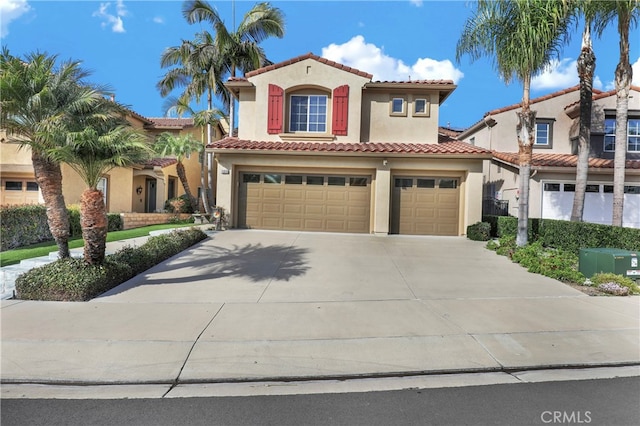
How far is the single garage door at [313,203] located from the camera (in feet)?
48.8

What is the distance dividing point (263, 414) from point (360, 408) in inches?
36.4

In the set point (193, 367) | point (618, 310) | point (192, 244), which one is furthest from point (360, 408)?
point (192, 244)

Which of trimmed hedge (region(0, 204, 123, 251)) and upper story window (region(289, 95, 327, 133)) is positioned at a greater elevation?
upper story window (region(289, 95, 327, 133))

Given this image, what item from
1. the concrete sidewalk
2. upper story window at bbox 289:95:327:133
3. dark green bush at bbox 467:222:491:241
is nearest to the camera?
the concrete sidewalk

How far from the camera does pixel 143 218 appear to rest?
1781 cm

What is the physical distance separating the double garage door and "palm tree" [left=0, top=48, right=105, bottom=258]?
7.93m

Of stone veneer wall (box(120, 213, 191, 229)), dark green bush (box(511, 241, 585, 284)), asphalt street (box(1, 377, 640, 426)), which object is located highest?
stone veneer wall (box(120, 213, 191, 229))

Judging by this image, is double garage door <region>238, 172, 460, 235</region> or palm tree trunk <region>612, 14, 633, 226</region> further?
double garage door <region>238, 172, 460, 235</region>

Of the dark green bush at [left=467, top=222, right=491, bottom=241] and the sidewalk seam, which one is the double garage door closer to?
the dark green bush at [left=467, top=222, right=491, bottom=241]

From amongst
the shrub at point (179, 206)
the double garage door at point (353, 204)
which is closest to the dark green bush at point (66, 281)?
the double garage door at point (353, 204)

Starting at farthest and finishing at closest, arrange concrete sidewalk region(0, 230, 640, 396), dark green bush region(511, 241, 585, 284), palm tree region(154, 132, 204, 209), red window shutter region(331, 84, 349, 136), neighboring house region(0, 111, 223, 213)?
palm tree region(154, 132, 204, 209) → neighboring house region(0, 111, 223, 213) → red window shutter region(331, 84, 349, 136) → dark green bush region(511, 241, 585, 284) → concrete sidewalk region(0, 230, 640, 396)

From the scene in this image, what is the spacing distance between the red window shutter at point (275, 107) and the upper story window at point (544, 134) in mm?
12843

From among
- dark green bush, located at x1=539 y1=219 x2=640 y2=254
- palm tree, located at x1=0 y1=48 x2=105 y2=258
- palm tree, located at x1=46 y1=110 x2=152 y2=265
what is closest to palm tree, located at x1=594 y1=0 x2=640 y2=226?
dark green bush, located at x1=539 y1=219 x2=640 y2=254

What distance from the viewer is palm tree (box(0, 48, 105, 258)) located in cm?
733
